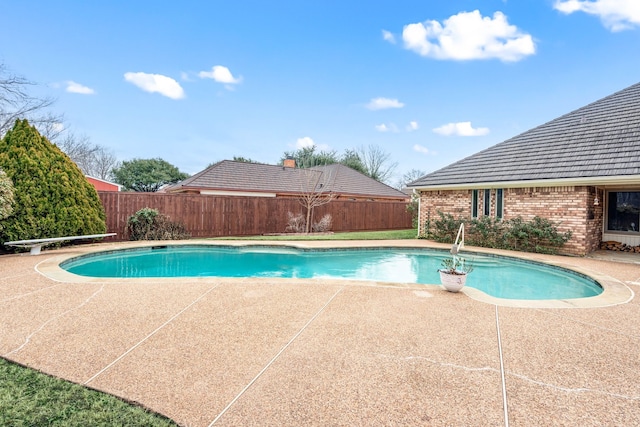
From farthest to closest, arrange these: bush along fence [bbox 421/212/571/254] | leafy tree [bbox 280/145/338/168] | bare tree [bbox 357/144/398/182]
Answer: bare tree [bbox 357/144/398/182], leafy tree [bbox 280/145/338/168], bush along fence [bbox 421/212/571/254]

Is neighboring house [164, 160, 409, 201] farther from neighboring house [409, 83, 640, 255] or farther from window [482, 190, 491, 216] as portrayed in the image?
window [482, 190, 491, 216]

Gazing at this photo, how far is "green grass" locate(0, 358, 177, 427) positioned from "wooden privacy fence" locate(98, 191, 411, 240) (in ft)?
37.9

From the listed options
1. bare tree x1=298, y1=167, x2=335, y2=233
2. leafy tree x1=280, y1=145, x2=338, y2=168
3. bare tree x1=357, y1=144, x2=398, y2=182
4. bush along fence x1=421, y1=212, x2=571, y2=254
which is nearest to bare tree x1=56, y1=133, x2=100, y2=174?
leafy tree x1=280, y1=145, x2=338, y2=168

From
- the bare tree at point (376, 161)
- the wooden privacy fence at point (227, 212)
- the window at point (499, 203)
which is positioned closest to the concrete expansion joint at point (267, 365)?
the window at point (499, 203)

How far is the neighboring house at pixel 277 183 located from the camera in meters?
19.7

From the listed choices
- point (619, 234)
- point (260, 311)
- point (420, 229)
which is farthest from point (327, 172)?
point (260, 311)

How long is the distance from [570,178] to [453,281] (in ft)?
23.9

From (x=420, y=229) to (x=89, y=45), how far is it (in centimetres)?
1676

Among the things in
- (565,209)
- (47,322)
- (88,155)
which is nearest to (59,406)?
(47,322)

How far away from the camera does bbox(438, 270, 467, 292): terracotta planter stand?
5734 mm

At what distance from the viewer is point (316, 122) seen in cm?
2861

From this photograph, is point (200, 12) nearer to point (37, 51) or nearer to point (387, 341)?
point (37, 51)

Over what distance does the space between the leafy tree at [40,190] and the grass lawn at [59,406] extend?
27.5ft

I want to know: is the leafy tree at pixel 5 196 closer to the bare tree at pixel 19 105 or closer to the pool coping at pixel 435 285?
the pool coping at pixel 435 285
